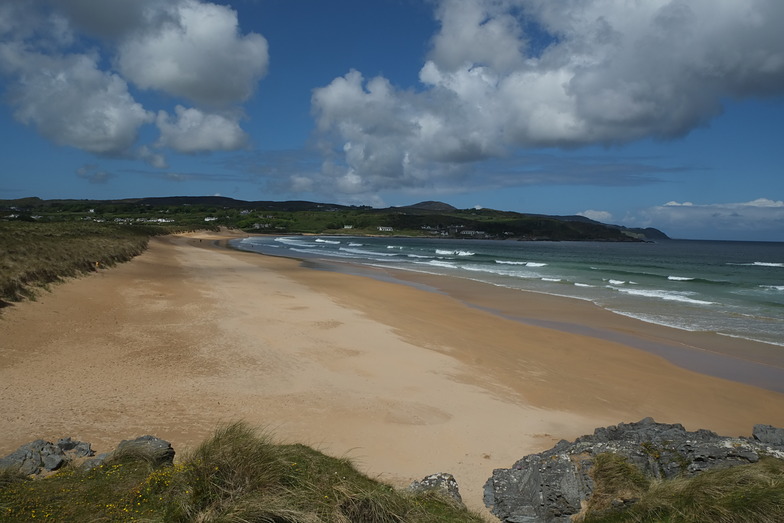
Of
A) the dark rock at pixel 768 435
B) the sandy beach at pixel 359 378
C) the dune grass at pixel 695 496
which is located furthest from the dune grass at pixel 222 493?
the dark rock at pixel 768 435

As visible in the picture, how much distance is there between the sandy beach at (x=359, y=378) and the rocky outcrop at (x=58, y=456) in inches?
44.8

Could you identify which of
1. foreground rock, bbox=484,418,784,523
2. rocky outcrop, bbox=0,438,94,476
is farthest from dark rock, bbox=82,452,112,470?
foreground rock, bbox=484,418,784,523

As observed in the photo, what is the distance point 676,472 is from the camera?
16.7 ft

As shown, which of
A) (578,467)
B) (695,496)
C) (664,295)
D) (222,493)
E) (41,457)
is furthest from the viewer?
(664,295)

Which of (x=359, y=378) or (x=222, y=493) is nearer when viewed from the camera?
(x=222, y=493)

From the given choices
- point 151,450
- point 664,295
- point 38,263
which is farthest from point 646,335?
point 38,263

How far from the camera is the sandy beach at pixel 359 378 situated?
271 inches

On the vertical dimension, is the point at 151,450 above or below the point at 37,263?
below

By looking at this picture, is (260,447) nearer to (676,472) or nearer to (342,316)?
(676,472)

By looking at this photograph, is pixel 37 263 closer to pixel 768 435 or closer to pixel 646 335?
pixel 768 435

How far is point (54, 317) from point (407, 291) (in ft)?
51.7

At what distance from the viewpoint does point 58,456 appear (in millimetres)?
4789

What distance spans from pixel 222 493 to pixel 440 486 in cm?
233

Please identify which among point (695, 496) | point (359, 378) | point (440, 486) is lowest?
point (359, 378)
